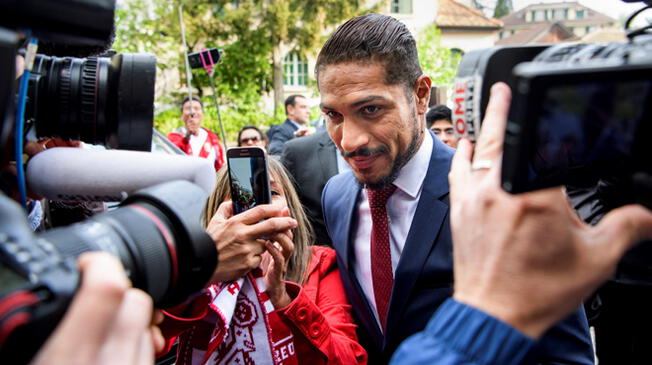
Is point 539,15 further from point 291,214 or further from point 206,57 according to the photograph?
point 291,214

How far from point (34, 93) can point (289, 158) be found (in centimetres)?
260

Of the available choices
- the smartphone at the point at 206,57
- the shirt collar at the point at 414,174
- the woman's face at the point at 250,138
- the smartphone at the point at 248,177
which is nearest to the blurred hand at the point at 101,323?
the smartphone at the point at 248,177

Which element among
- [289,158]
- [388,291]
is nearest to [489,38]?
[289,158]

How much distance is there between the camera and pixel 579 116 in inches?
30.6

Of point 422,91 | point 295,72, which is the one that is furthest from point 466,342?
point 295,72

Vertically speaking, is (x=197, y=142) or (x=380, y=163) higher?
(x=380, y=163)

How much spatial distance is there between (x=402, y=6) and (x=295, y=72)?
6.50 metres

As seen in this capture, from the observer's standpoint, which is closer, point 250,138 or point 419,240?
point 419,240

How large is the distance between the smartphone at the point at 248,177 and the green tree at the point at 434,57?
17461mm

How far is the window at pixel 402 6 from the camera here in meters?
25.2

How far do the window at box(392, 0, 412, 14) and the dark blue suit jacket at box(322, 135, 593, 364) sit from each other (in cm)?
2503

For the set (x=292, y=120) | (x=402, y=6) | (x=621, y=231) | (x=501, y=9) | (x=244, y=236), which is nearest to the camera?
(x=621, y=231)

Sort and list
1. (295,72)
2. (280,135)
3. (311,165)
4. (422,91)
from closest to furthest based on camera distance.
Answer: (422,91)
(311,165)
(280,135)
(295,72)

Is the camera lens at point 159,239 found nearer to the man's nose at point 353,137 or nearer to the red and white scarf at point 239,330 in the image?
the red and white scarf at point 239,330
